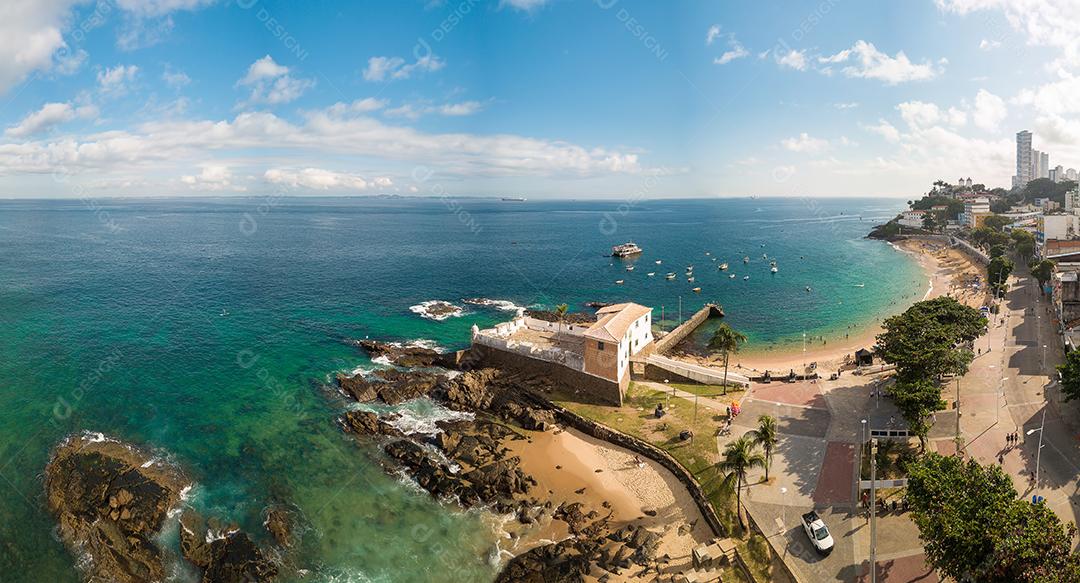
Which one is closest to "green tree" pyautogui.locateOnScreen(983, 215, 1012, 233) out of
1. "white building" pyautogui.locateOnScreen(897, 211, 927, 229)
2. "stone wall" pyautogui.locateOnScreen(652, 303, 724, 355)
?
"white building" pyautogui.locateOnScreen(897, 211, 927, 229)

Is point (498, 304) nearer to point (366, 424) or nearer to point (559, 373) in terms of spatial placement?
point (559, 373)

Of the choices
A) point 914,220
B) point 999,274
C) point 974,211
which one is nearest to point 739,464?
point 999,274

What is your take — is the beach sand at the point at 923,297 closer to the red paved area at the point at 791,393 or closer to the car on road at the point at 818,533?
the red paved area at the point at 791,393

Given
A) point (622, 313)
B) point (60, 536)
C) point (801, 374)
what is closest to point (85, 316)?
point (60, 536)

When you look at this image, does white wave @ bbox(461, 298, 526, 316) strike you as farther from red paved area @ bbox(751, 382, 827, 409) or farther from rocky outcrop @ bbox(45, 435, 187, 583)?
rocky outcrop @ bbox(45, 435, 187, 583)

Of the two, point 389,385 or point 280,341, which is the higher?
point 280,341
